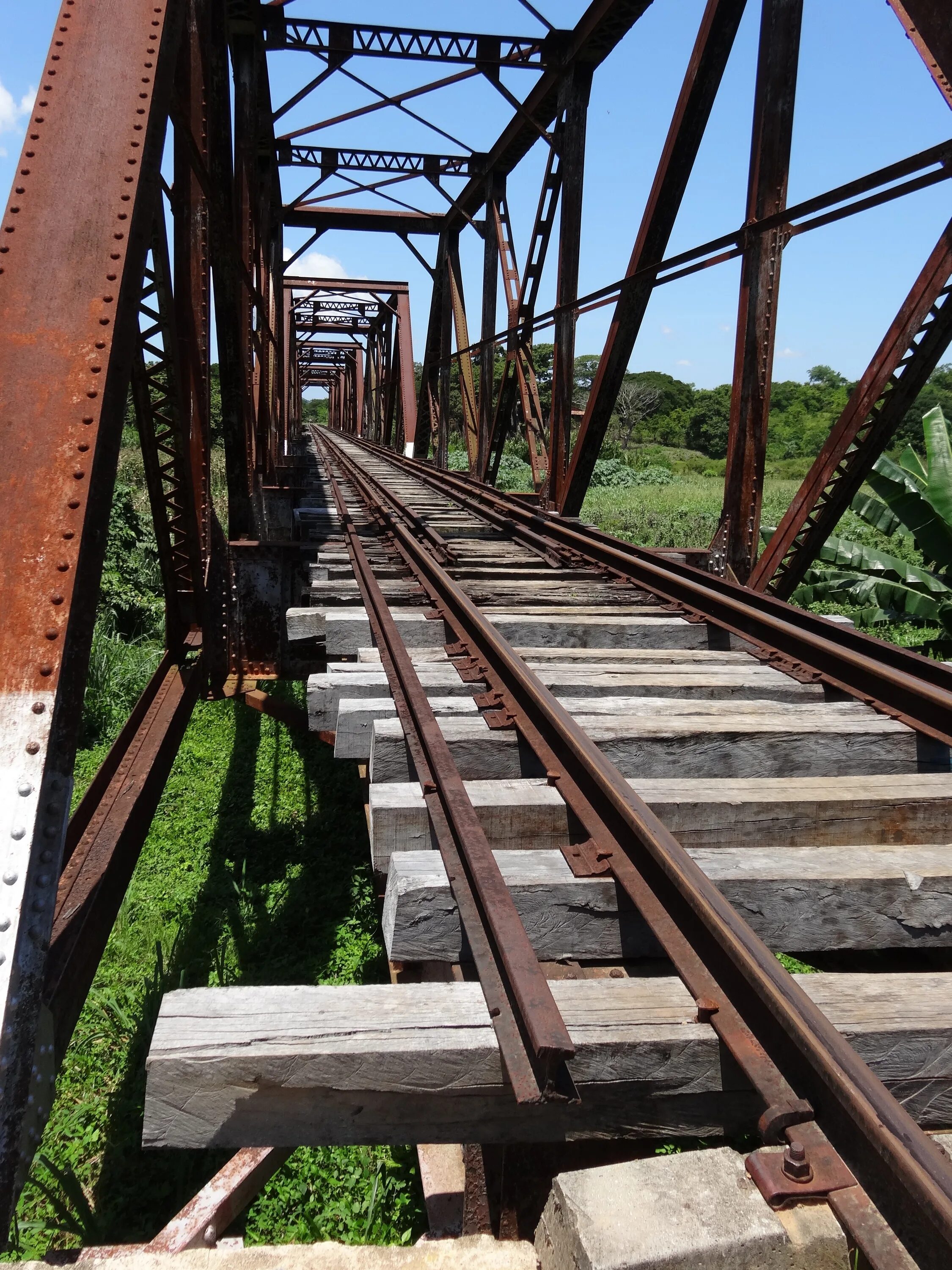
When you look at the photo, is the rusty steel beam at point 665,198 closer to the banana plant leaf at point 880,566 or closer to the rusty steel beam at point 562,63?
the banana plant leaf at point 880,566

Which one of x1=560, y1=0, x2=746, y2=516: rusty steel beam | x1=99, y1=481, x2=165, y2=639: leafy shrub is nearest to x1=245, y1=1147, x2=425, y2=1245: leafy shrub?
x1=560, y1=0, x2=746, y2=516: rusty steel beam

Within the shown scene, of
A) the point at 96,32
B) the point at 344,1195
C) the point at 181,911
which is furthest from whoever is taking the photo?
the point at 181,911

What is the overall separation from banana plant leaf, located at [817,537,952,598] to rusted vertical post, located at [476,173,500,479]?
6.25 m

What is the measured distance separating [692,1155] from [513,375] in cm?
1062

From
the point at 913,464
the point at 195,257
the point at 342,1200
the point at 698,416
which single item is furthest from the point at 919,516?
the point at 698,416

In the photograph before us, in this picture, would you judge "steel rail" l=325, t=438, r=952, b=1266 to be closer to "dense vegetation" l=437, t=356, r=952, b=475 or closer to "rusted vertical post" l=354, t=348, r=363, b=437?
"dense vegetation" l=437, t=356, r=952, b=475

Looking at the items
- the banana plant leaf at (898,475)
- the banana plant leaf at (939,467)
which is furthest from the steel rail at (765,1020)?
the banana plant leaf at (898,475)

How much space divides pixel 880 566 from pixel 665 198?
364 cm

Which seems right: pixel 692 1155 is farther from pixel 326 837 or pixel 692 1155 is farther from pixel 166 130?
pixel 326 837

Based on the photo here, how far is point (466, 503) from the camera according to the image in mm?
9867

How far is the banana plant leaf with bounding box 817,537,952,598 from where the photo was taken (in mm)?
8078

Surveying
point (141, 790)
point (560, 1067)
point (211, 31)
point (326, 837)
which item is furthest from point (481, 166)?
point (560, 1067)

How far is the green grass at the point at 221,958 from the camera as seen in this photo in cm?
273

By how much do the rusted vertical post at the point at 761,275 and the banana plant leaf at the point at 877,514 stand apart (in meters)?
3.32
